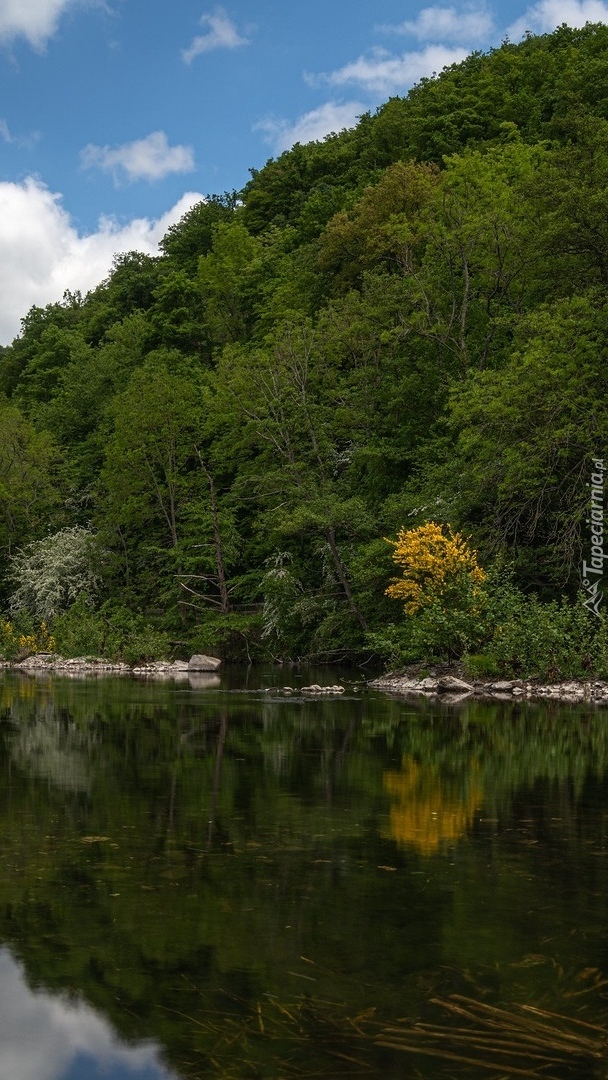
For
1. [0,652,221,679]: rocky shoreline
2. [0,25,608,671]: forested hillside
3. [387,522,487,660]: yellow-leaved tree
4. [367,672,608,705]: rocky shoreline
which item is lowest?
[0,652,221,679]: rocky shoreline

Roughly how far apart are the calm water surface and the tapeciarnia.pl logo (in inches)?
580

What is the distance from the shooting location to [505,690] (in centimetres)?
2344

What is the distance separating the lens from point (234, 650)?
43156 millimetres

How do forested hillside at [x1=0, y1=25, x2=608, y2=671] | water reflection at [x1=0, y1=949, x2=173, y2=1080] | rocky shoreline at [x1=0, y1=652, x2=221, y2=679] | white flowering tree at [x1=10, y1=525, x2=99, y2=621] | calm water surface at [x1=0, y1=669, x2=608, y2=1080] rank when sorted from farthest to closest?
white flowering tree at [x1=10, y1=525, x2=99, y2=621], rocky shoreline at [x1=0, y1=652, x2=221, y2=679], forested hillside at [x1=0, y1=25, x2=608, y2=671], calm water surface at [x1=0, y1=669, x2=608, y2=1080], water reflection at [x1=0, y1=949, x2=173, y2=1080]

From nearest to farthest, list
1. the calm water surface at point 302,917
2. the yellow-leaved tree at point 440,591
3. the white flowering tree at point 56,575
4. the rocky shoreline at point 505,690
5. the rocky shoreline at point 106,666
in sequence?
1. the calm water surface at point 302,917
2. the rocky shoreline at point 505,690
3. the yellow-leaved tree at point 440,591
4. the rocky shoreline at point 106,666
5. the white flowering tree at point 56,575

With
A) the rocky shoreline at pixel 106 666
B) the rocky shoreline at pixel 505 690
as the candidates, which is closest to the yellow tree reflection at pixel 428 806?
the rocky shoreline at pixel 505 690

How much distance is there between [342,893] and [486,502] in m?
24.9

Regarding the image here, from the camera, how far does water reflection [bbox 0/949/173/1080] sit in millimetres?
3826

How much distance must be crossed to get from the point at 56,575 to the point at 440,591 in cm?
2637

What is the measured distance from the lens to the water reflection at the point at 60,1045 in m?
3.83

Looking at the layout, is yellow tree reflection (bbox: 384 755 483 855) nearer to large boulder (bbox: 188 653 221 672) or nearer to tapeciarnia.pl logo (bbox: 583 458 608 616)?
tapeciarnia.pl logo (bbox: 583 458 608 616)

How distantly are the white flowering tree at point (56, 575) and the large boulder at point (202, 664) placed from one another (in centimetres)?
1160

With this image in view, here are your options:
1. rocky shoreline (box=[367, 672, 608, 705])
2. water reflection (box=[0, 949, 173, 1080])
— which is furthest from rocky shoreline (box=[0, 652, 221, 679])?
water reflection (box=[0, 949, 173, 1080])

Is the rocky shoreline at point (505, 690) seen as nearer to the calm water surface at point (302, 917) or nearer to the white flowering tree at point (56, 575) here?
the calm water surface at point (302, 917)
